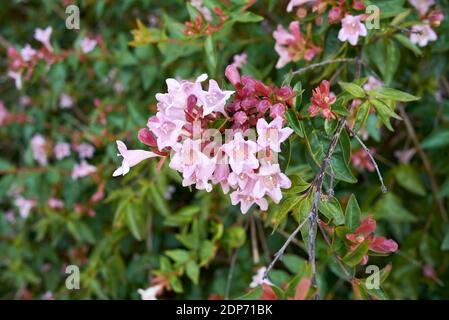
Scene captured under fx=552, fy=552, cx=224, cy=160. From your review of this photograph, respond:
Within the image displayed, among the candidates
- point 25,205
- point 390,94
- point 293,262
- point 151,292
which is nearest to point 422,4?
point 390,94

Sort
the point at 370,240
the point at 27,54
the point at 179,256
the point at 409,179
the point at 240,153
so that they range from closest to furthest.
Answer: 1. the point at 240,153
2. the point at 370,240
3. the point at 179,256
4. the point at 409,179
5. the point at 27,54

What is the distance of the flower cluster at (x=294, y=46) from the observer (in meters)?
1.51

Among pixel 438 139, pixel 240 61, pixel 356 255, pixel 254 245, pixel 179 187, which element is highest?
pixel 240 61

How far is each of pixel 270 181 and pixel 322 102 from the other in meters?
0.23

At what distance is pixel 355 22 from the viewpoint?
1.37m

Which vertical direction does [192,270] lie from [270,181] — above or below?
below

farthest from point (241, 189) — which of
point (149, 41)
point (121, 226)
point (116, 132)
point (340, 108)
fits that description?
point (116, 132)

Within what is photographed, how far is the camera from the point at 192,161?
39.6 inches

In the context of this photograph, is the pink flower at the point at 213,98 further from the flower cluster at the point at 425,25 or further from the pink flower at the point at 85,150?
the pink flower at the point at 85,150

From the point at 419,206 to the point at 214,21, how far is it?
98 cm

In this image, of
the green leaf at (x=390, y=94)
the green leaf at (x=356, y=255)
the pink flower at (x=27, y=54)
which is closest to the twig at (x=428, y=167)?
the green leaf at (x=390, y=94)

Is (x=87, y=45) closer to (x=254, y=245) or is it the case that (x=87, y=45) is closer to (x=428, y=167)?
(x=254, y=245)

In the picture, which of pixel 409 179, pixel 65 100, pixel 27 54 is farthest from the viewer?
pixel 65 100
